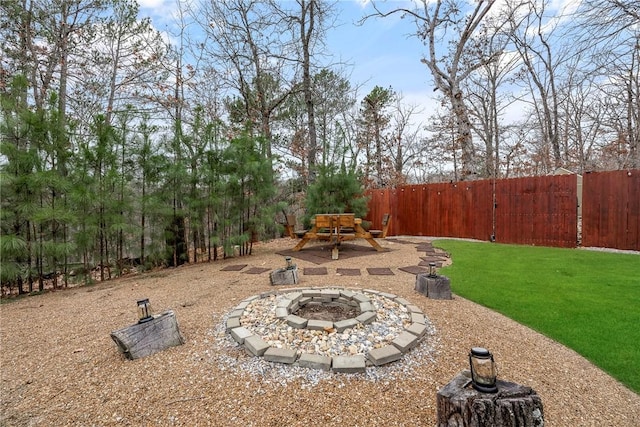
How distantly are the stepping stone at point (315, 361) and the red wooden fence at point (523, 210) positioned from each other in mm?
6547

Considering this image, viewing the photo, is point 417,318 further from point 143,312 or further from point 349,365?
point 143,312

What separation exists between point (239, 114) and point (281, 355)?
9.13 meters

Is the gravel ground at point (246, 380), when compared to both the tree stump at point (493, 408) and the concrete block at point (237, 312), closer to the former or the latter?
the concrete block at point (237, 312)

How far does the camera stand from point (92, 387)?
163cm

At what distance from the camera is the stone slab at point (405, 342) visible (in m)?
1.88

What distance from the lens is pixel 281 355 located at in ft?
5.87

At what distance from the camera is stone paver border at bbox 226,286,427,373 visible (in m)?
1.75

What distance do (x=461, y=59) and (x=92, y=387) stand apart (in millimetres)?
12167

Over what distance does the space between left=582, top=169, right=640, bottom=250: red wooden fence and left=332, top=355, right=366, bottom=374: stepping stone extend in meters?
6.45

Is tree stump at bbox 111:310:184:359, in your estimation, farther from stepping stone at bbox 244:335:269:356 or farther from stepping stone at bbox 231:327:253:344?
stepping stone at bbox 244:335:269:356

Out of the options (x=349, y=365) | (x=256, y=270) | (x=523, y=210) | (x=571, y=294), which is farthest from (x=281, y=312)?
(x=523, y=210)

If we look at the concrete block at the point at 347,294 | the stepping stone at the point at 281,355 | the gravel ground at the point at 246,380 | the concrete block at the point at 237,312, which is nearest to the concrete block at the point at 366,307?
the concrete block at the point at 347,294

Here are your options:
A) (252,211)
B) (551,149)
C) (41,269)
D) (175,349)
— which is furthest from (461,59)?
(41,269)

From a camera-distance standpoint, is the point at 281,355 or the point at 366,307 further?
the point at 366,307
